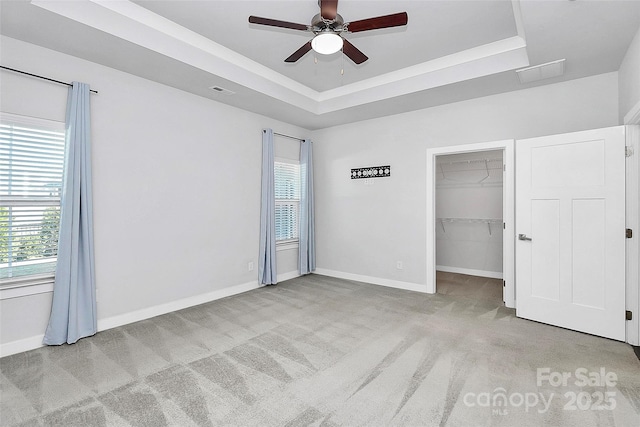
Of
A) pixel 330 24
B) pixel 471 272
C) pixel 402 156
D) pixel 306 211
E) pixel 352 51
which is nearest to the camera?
pixel 330 24

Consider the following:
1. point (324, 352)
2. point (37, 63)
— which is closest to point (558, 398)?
point (324, 352)

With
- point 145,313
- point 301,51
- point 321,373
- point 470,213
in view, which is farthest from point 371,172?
→ point 145,313

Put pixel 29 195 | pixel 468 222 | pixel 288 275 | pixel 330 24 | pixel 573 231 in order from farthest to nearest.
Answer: pixel 468 222 → pixel 288 275 → pixel 573 231 → pixel 29 195 → pixel 330 24

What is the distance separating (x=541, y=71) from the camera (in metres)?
3.36

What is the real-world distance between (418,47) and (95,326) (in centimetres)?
452

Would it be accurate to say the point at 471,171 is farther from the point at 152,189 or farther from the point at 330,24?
the point at 152,189

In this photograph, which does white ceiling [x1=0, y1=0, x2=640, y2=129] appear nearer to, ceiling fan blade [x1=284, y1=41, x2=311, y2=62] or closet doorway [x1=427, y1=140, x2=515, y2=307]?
ceiling fan blade [x1=284, y1=41, x2=311, y2=62]

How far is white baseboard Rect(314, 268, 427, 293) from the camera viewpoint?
475cm

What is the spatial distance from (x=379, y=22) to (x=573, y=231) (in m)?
2.89

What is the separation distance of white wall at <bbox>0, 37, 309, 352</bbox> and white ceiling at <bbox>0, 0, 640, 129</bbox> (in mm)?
221

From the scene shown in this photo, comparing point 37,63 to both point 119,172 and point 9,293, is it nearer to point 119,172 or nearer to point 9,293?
point 119,172

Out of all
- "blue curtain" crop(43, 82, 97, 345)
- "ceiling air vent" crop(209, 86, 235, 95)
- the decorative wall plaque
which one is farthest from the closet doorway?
"blue curtain" crop(43, 82, 97, 345)

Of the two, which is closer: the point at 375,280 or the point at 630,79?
the point at 630,79

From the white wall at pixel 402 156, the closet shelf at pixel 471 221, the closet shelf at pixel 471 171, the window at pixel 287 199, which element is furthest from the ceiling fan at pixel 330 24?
the closet shelf at pixel 471 221
